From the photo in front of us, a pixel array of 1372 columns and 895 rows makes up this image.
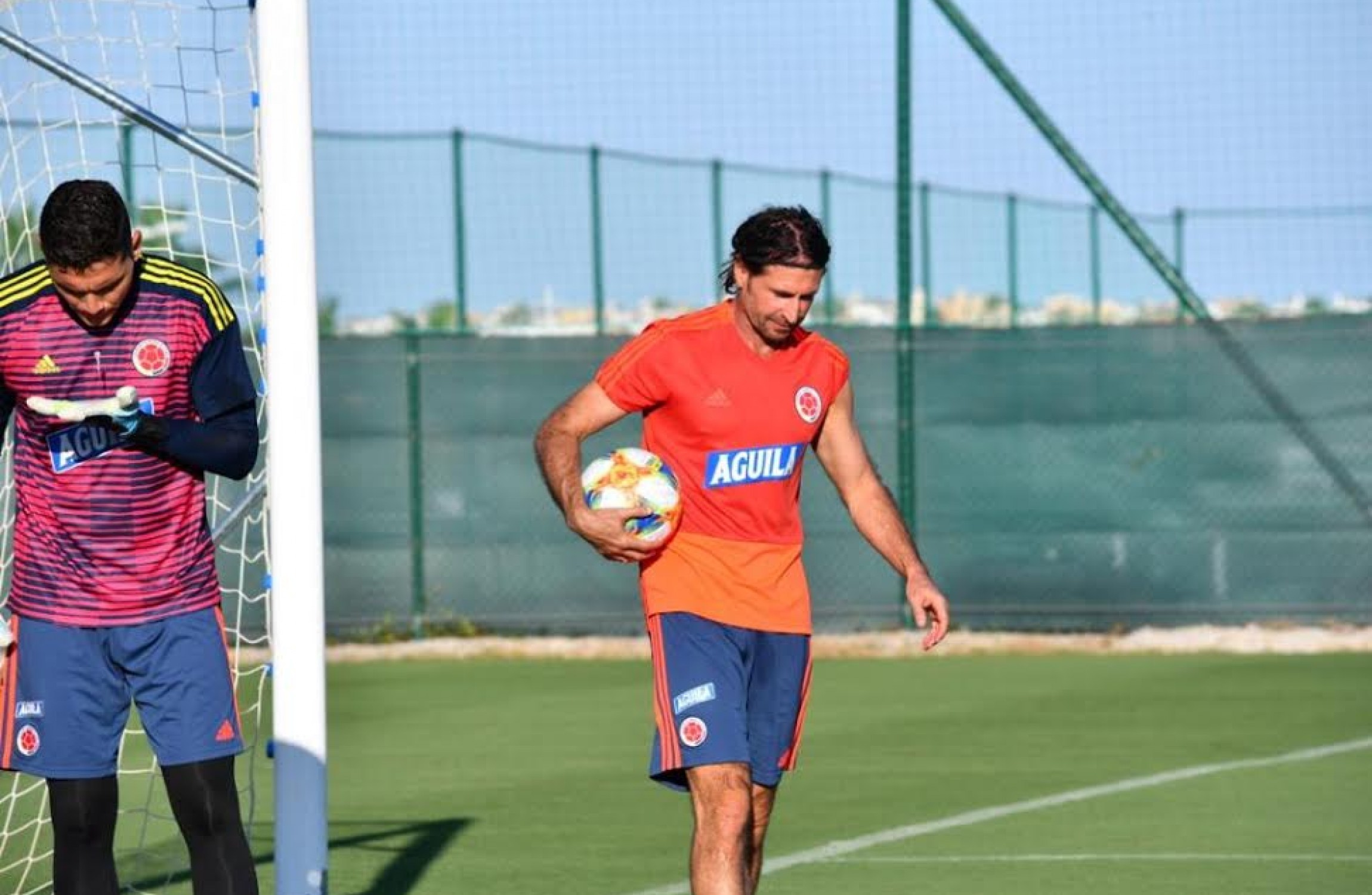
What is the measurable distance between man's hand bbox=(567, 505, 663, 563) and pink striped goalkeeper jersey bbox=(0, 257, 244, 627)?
1.07 m

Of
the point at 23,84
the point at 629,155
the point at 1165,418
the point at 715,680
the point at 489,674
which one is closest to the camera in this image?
the point at 715,680

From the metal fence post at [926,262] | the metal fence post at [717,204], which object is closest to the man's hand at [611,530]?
the metal fence post at [926,262]

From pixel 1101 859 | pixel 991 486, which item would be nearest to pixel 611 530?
pixel 1101 859

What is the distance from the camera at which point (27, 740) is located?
6258 millimetres

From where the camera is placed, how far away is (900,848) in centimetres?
920

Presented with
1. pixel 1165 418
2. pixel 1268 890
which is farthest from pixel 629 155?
pixel 1268 890

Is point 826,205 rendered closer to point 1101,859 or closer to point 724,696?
point 1101,859

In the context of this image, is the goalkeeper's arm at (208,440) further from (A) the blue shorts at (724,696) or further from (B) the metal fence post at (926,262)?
(B) the metal fence post at (926,262)

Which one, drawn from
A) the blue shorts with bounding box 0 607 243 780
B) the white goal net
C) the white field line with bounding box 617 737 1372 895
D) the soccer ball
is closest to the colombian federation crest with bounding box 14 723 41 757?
the blue shorts with bounding box 0 607 243 780

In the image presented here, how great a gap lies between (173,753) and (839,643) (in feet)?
35.4

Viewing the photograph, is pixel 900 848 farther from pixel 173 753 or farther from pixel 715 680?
pixel 173 753

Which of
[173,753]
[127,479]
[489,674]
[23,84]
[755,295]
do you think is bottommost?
[489,674]

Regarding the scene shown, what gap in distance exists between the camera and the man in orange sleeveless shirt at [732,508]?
658 centimetres

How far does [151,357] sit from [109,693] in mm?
890
